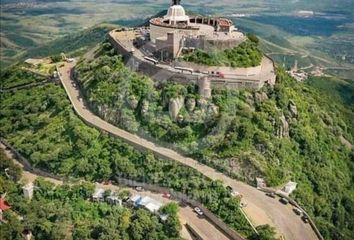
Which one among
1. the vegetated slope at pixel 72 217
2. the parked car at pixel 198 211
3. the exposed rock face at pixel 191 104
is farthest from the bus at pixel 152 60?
the parked car at pixel 198 211

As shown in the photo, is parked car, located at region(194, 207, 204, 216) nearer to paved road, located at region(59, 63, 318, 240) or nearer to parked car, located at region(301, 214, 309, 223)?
paved road, located at region(59, 63, 318, 240)

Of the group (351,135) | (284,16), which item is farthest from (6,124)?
(284,16)

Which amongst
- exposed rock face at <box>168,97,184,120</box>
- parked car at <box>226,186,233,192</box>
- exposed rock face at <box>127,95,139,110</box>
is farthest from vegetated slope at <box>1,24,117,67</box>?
parked car at <box>226,186,233,192</box>

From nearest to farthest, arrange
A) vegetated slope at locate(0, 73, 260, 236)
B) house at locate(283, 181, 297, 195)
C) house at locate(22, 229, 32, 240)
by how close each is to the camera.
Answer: house at locate(22, 229, 32, 240)
vegetated slope at locate(0, 73, 260, 236)
house at locate(283, 181, 297, 195)

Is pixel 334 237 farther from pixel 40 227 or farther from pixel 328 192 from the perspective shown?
pixel 40 227

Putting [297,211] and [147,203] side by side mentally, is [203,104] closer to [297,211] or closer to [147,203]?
[147,203]
